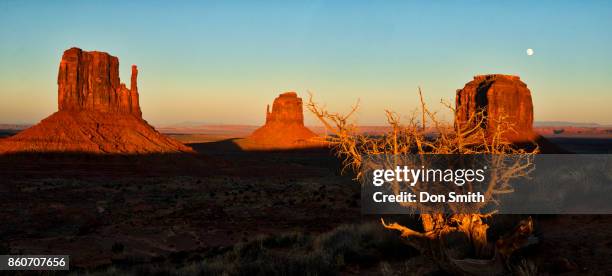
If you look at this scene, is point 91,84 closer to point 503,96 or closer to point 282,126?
point 282,126

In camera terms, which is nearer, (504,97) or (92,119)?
(92,119)

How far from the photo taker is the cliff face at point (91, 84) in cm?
7288

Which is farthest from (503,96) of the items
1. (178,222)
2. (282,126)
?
(178,222)

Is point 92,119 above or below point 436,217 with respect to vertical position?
above

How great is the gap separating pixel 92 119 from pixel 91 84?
718cm

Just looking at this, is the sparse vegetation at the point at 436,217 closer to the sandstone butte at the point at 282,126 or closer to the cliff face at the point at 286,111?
the sandstone butte at the point at 282,126

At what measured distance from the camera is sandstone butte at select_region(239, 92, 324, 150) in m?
134

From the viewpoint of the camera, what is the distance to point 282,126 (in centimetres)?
13962

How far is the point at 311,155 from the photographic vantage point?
112 metres

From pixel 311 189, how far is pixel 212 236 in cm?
2000

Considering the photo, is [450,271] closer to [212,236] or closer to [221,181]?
[212,236]

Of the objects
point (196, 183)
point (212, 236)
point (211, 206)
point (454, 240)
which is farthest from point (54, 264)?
point (196, 183)

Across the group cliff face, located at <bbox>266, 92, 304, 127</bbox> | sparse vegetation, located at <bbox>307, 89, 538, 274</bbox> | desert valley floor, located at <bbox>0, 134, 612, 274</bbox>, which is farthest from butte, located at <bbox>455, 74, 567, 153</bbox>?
sparse vegetation, located at <bbox>307, 89, 538, 274</bbox>

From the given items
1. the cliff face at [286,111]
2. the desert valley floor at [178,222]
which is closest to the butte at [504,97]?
the desert valley floor at [178,222]
